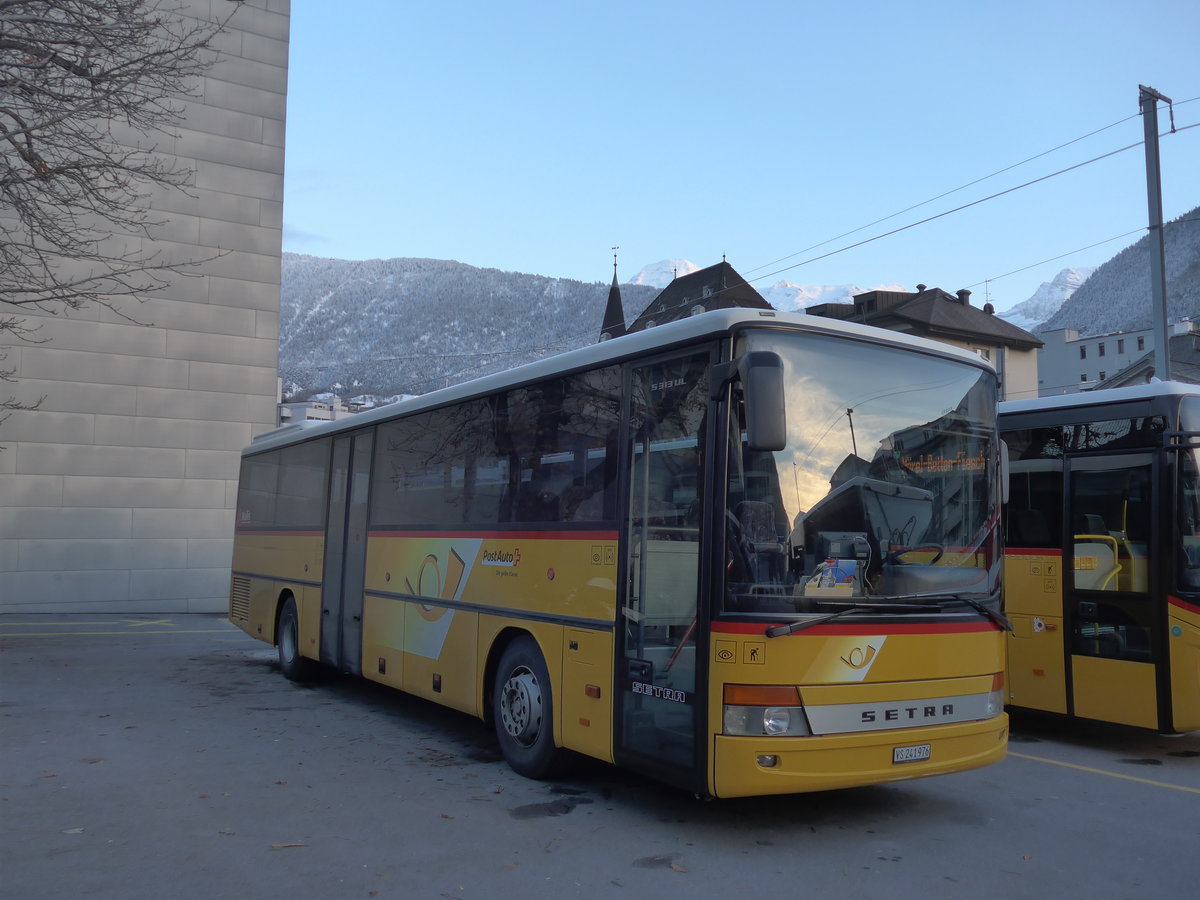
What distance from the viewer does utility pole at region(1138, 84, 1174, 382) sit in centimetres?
1496

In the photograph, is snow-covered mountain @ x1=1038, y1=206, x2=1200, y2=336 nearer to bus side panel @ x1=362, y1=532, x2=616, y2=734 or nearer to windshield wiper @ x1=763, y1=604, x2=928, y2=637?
bus side panel @ x1=362, y1=532, x2=616, y2=734

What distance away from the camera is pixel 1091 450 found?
906cm

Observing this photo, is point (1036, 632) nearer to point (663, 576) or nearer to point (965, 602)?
point (965, 602)

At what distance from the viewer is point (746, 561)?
5801 millimetres

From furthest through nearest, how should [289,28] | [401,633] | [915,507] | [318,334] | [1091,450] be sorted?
[318,334] < [289,28] < [401,633] < [1091,450] < [915,507]

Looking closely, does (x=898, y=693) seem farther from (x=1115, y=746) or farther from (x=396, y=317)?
(x=396, y=317)

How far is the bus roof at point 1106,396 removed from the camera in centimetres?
859

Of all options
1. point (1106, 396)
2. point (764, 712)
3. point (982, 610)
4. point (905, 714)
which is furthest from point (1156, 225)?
point (764, 712)

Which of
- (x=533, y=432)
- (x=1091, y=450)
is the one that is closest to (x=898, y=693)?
(x=533, y=432)

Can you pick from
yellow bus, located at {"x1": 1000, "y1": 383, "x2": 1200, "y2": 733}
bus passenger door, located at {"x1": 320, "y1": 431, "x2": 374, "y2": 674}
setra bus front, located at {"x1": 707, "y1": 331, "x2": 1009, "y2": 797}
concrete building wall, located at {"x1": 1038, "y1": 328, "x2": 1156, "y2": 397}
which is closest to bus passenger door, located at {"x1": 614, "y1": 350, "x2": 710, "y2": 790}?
setra bus front, located at {"x1": 707, "y1": 331, "x2": 1009, "y2": 797}

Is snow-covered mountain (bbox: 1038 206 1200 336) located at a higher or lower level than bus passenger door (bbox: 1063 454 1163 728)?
higher

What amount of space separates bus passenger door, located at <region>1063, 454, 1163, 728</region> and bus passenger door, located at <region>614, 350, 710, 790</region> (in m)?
4.55

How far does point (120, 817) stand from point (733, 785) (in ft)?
12.2

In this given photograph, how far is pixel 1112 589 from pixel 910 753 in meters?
3.77
